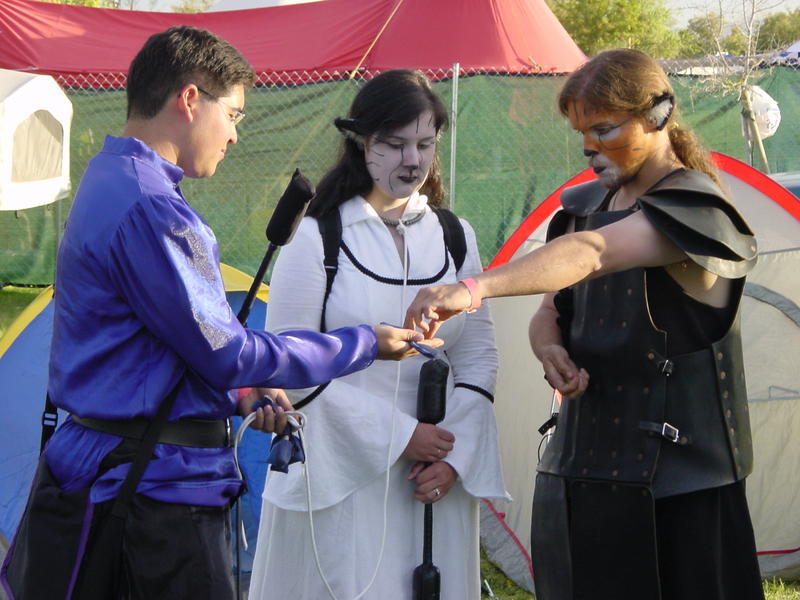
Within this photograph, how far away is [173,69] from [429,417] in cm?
127

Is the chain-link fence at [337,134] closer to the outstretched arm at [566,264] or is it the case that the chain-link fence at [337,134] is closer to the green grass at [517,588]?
the green grass at [517,588]

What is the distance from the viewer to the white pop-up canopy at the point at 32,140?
9531 mm

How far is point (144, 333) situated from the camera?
2.17 meters

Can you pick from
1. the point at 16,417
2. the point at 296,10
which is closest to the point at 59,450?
the point at 16,417

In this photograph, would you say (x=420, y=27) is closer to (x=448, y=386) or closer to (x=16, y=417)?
(x=16, y=417)

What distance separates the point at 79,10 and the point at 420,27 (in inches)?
179

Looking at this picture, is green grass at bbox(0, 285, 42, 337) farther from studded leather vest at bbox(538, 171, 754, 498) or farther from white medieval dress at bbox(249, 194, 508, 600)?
studded leather vest at bbox(538, 171, 754, 498)

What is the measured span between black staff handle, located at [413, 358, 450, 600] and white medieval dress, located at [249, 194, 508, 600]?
0.05 meters

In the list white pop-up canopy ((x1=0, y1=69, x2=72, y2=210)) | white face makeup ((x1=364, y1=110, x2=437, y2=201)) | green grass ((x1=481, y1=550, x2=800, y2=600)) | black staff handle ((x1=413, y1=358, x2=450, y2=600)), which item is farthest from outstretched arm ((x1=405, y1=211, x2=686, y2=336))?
white pop-up canopy ((x1=0, y1=69, x2=72, y2=210))

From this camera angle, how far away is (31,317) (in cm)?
476

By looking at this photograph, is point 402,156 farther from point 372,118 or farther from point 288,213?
point 288,213

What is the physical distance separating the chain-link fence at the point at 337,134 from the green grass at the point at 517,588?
556cm

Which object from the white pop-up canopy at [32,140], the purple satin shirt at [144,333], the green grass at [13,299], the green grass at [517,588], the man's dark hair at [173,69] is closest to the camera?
the purple satin shirt at [144,333]

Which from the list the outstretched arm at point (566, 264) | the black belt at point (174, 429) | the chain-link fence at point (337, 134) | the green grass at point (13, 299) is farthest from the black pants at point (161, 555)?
the green grass at point (13, 299)
